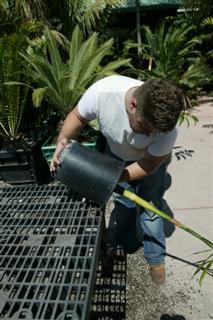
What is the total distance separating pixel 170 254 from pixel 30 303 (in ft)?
6.54

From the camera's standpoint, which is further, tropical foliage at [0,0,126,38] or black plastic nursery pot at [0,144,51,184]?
tropical foliage at [0,0,126,38]

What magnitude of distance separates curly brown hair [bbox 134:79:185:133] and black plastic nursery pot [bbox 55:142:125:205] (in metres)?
0.30

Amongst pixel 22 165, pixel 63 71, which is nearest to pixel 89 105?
pixel 22 165

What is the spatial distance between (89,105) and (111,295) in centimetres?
144

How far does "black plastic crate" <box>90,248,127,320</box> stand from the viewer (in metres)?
2.66

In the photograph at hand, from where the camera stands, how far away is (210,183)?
428cm

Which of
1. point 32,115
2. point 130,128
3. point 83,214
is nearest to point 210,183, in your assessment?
point 130,128

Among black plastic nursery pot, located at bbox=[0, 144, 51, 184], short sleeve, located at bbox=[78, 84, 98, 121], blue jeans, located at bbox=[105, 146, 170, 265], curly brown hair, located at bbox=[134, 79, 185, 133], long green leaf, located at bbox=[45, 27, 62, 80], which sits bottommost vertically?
black plastic nursery pot, located at bbox=[0, 144, 51, 184]

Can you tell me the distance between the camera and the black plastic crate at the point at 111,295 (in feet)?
8.71

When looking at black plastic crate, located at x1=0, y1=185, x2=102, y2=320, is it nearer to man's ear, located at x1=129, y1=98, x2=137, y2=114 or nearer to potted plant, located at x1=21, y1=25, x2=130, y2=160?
man's ear, located at x1=129, y1=98, x2=137, y2=114

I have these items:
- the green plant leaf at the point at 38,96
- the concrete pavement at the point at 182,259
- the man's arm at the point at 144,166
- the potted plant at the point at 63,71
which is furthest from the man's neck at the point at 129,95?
the potted plant at the point at 63,71

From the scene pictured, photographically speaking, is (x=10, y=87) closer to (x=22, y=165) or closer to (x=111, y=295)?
(x=22, y=165)

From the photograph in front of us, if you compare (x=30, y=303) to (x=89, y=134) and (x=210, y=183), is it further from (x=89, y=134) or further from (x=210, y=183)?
(x=89, y=134)

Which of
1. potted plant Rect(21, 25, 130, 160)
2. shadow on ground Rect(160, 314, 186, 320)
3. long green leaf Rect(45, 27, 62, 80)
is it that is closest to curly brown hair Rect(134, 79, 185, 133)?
shadow on ground Rect(160, 314, 186, 320)
